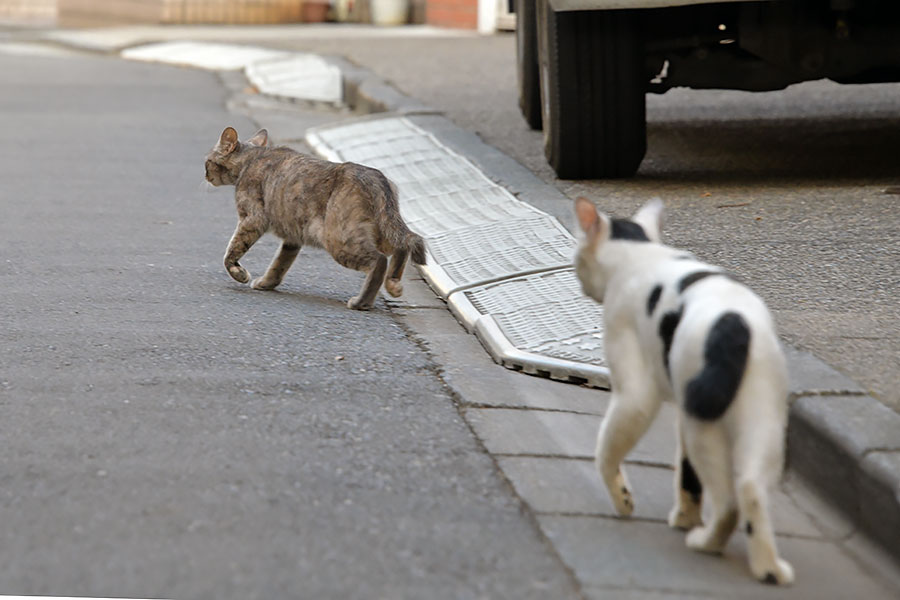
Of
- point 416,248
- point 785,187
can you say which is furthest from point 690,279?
point 785,187

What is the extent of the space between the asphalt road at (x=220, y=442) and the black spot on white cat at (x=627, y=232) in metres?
0.61

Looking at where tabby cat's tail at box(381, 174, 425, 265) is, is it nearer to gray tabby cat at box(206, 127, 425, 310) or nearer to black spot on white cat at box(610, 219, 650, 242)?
gray tabby cat at box(206, 127, 425, 310)

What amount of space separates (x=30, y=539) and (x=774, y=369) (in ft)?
4.70

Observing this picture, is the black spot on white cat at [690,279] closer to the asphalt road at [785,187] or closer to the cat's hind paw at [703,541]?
the cat's hind paw at [703,541]

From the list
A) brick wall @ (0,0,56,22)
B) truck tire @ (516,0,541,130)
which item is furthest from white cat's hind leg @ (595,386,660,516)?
brick wall @ (0,0,56,22)

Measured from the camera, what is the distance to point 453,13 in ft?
58.9

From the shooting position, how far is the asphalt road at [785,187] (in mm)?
4086

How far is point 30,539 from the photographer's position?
268 centimetres

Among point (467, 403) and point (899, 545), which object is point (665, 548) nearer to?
point (899, 545)

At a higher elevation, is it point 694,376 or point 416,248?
point 694,376

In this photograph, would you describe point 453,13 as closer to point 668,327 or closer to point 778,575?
point 668,327

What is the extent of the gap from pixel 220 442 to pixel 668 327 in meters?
1.17

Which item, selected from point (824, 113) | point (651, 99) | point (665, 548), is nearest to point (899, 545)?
point (665, 548)

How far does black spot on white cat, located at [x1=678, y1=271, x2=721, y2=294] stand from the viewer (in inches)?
106
